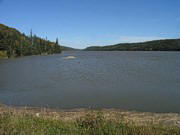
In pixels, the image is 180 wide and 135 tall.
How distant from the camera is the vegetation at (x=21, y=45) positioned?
58769 mm

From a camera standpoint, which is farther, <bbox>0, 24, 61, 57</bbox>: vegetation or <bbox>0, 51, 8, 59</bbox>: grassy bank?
<bbox>0, 24, 61, 57</bbox>: vegetation

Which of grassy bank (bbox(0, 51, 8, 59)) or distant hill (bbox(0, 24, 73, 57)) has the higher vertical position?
distant hill (bbox(0, 24, 73, 57))

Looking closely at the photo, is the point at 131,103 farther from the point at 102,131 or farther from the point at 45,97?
the point at 102,131

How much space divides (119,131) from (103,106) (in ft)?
20.8

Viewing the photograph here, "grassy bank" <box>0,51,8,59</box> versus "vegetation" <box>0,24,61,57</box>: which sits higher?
"vegetation" <box>0,24,61,57</box>

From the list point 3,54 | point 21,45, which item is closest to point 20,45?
point 21,45

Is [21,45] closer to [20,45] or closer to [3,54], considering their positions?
[20,45]

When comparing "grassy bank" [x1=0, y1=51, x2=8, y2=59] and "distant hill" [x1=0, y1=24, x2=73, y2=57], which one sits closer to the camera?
"grassy bank" [x1=0, y1=51, x2=8, y2=59]

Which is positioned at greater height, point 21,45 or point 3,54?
point 21,45

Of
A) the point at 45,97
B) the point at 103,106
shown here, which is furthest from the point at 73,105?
the point at 45,97

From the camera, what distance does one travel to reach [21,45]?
69062 mm

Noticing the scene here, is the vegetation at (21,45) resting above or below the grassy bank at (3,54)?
above

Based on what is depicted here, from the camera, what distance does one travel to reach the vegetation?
5877 centimetres

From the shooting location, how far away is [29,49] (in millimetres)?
78688
